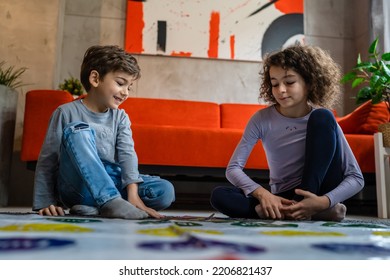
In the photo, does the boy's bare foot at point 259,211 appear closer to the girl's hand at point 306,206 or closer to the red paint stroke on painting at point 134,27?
the girl's hand at point 306,206

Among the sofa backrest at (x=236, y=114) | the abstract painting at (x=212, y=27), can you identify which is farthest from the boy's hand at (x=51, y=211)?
the abstract painting at (x=212, y=27)

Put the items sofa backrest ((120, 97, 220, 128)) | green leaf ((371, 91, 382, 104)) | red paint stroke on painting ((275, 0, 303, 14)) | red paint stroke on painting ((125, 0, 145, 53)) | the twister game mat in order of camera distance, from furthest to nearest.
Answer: red paint stroke on painting ((275, 0, 303, 14)) → red paint stroke on painting ((125, 0, 145, 53)) → sofa backrest ((120, 97, 220, 128)) → green leaf ((371, 91, 382, 104)) → the twister game mat

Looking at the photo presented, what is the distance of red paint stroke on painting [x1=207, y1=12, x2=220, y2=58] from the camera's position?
322 centimetres

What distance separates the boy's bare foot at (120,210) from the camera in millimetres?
954

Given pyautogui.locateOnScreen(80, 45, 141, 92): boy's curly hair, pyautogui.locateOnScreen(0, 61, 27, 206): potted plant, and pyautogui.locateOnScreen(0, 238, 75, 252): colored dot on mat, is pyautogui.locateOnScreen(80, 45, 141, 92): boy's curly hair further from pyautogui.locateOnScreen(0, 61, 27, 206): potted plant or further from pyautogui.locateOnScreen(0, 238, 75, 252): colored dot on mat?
pyautogui.locateOnScreen(0, 61, 27, 206): potted plant

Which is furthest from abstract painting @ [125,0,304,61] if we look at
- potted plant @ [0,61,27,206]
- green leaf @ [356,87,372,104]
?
green leaf @ [356,87,372,104]

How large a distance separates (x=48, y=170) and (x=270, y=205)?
26.0 inches

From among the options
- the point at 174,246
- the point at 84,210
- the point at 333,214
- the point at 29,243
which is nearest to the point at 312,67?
the point at 333,214

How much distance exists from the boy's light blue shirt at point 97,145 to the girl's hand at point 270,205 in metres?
0.38

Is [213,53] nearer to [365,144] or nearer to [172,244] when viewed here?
[365,144]

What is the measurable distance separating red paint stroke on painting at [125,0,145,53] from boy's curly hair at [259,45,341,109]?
196 centimetres

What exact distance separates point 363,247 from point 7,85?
7.98 ft

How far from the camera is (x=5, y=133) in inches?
94.1
